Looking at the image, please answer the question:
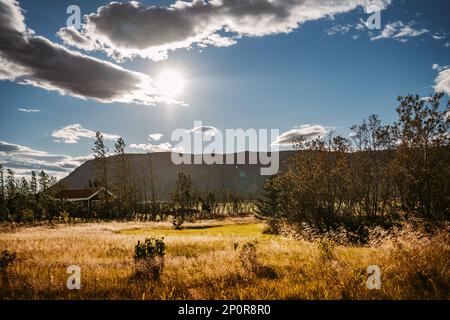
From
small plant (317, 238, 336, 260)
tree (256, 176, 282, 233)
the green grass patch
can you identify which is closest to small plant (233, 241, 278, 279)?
small plant (317, 238, 336, 260)

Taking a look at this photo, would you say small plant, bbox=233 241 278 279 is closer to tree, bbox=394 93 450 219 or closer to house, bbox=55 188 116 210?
tree, bbox=394 93 450 219

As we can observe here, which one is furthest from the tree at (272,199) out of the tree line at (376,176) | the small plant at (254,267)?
the small plant at (254,267)

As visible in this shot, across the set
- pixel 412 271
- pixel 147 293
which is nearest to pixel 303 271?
pixel 412 271

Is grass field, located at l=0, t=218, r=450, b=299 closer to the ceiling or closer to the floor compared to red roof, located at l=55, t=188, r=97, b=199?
closer to the ceiling

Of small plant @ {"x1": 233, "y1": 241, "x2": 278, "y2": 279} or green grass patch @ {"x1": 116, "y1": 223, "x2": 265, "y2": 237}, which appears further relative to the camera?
green grass patch @ {"x1": 116, "y1": 223, "x2": 265, "y2": 237}

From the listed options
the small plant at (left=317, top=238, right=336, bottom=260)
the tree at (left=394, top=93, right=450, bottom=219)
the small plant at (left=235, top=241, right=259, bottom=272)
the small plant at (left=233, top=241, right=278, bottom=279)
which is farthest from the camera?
the tree at (left=394, top=93, right=450, bottom=219)

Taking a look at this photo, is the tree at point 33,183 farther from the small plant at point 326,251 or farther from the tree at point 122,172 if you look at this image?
the small plant at point 326,251

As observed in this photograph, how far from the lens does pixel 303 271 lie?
30.2ft

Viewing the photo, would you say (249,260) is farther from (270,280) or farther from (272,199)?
(272,199)

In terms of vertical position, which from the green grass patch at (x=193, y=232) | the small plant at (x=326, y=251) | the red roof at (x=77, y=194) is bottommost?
the green grass patch at (x=193, y=232)

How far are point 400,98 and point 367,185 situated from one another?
38.0 feet

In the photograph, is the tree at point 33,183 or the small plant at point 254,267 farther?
the tree at point 33,183
